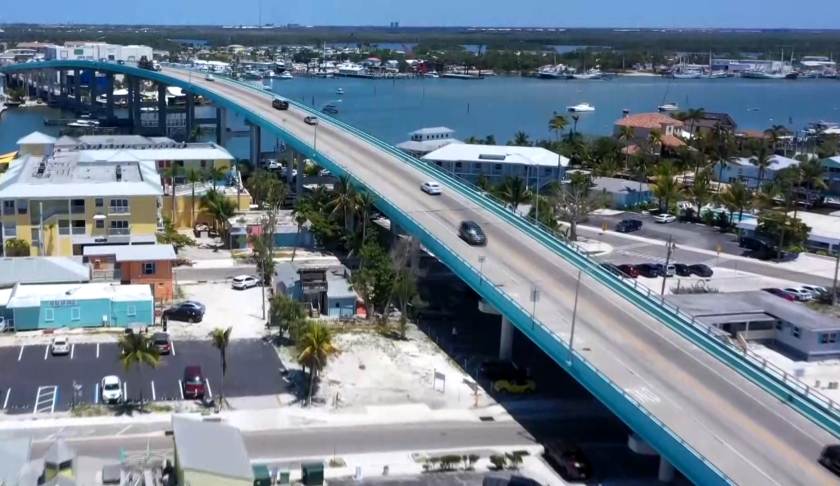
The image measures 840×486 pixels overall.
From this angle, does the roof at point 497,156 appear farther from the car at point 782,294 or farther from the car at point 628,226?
the car at point 782,294

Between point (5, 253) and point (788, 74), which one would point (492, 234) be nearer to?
point (5, 253)

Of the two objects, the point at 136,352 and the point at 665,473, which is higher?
the point at 136,352

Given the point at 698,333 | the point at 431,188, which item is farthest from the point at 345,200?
the point at 698,333

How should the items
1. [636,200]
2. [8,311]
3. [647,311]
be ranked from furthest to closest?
1. [636,200]
2. [8,311]
3. [647,311]

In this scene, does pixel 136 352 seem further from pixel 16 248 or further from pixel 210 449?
pixel 16 248

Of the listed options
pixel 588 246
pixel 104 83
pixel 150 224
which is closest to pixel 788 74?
pixel 104 83

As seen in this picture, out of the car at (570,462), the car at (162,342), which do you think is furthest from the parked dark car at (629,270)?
the car at (162,342)
